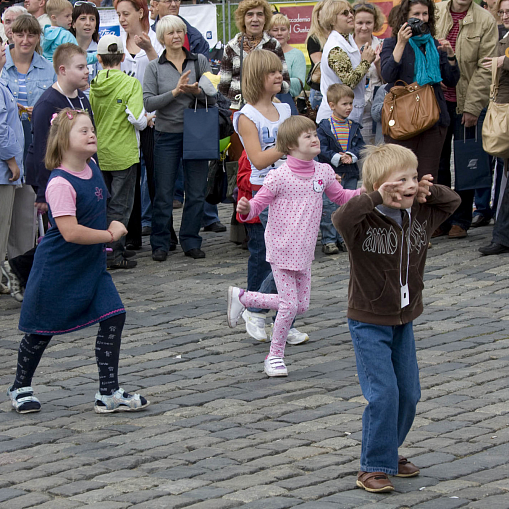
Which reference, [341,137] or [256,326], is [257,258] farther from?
[341,137]

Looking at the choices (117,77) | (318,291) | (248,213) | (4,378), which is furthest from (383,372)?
(117,77)

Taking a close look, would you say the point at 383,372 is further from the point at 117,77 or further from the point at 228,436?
the point at 117,77

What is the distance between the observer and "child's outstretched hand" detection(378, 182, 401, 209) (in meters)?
4.14

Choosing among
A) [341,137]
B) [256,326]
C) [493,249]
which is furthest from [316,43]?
[256,326]

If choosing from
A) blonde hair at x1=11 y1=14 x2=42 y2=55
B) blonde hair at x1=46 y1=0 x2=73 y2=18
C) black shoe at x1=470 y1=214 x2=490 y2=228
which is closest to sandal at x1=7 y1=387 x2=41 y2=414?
blonde hair at x1=11 y1=14 x2=42 y2=55

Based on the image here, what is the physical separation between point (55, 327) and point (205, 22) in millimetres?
11000

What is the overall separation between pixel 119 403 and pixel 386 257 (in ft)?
6.16

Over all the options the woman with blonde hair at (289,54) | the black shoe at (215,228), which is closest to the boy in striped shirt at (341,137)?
the woman with blonde hair at (289,54)

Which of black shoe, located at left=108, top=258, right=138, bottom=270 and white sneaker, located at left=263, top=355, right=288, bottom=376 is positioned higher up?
white sneaker, located at left=263, top=355, right=288, bottom=376

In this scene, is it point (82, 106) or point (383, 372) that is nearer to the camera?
point (383, 372)

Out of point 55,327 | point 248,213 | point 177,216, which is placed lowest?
point 177,216

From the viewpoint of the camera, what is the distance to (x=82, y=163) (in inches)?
214

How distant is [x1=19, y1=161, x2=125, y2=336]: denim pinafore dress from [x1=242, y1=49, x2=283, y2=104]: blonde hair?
174 cm

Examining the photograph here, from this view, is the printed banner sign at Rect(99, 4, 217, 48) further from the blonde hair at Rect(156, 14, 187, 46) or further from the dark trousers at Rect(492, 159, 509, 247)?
the dark trousers at Rect(492, 159, 509, 247)
